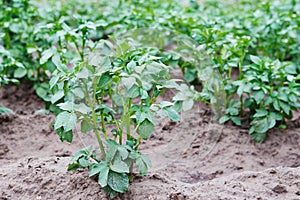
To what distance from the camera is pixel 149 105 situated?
93.6 inches

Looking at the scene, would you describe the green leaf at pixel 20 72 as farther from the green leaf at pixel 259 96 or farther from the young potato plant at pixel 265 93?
the green leaf at pixel 259 96

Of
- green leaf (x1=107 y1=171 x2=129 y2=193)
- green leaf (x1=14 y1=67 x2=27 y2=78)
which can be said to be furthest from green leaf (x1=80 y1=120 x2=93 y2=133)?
green leaf (x1=14 y1=67 x2=27 y2=78)

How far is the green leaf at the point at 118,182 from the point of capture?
2309mm

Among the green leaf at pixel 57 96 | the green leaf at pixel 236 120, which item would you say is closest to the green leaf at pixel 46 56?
the green leaf at pixel 57 96

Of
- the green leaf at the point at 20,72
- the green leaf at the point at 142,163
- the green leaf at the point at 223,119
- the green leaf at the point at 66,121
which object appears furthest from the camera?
the green leaf at the point at 20,72

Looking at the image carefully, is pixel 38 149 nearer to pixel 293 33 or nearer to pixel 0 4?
pixel 0 4

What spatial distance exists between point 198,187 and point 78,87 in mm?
750

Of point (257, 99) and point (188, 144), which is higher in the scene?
point (257, 99)

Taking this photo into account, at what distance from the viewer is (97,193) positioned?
2.40 metres

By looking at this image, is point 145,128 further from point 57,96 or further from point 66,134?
point 57,96

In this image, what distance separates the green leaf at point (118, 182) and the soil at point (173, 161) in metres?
0.11

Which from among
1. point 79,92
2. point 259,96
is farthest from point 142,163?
point 259,96

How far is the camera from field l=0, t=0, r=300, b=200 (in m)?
2.40

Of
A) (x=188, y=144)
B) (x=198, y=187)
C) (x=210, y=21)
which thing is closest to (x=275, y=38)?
(x=210, y=21)
